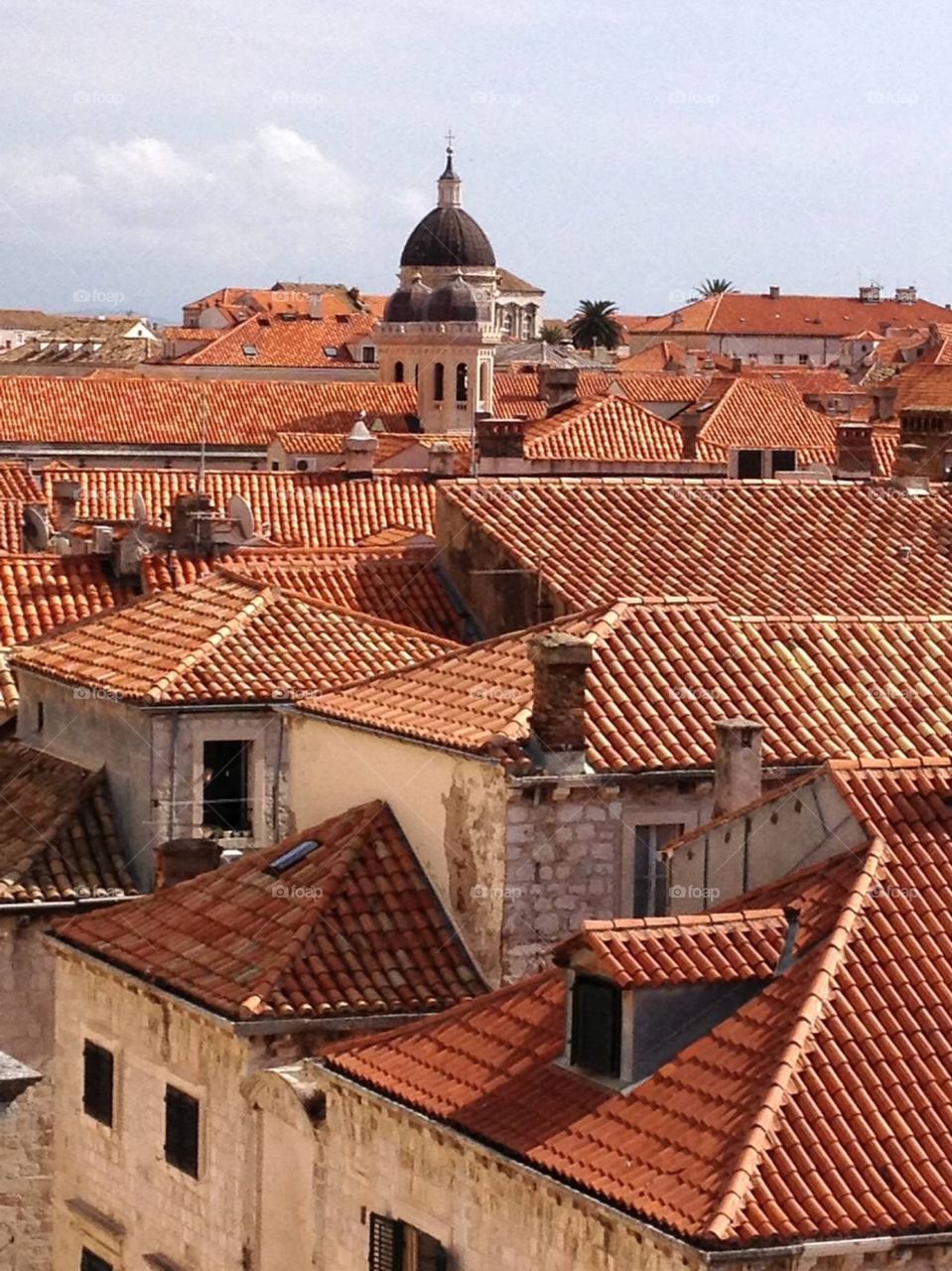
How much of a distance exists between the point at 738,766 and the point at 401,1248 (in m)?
4.58

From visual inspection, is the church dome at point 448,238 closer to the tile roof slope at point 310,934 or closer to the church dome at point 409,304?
the church dome at point 409,304

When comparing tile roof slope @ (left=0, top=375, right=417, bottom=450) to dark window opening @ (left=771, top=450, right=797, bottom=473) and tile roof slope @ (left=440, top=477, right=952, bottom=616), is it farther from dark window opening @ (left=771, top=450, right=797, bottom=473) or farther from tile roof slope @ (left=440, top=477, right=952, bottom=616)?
tile roof slope @ (left=440, top=477, right=952, bottom=616)

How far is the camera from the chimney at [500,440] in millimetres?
47406

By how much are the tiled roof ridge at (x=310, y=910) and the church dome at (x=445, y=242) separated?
103 meters

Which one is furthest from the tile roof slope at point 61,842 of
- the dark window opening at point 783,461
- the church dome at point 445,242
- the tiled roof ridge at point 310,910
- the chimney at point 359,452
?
the church dome at point 445,242

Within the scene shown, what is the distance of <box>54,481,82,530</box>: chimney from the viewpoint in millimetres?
44562

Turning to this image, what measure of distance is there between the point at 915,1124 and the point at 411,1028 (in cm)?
376

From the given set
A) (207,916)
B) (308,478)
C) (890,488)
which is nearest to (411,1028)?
(207,916)

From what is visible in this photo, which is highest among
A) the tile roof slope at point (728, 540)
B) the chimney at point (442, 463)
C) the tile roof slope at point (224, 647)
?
the tile roof slope at point (728, 540)

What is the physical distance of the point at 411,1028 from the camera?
17609 millimetres

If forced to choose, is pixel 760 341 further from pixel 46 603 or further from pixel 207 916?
pixel 207 916

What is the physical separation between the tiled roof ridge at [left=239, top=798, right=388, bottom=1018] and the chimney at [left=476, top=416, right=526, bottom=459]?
85.8 feet

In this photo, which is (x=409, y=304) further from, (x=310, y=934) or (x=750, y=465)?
(x=310, y=934)

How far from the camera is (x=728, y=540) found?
29.3m
